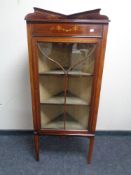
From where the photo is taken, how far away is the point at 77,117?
4.84 feet

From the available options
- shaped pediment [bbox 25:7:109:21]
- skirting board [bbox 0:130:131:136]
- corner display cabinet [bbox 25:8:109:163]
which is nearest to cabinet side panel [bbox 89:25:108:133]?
corner display cabinet [bbox 25:8:109:163]

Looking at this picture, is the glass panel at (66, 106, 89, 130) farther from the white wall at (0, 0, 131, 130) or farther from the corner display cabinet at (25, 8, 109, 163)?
the white wall at (0, 0, 131, 130)

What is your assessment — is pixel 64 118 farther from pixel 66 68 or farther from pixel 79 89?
pixel 66 68

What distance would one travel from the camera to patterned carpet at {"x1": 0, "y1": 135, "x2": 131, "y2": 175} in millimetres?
1479

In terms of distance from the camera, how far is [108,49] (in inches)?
61.2

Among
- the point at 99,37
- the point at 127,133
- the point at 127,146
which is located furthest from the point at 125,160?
the point at 99,37

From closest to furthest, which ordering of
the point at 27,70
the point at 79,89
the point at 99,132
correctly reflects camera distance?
1. the point at 79,89
2. the point at 27,70
3. the point at 99,132

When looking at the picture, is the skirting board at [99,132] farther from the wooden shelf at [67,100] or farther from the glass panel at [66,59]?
the glass panel at [66,59]

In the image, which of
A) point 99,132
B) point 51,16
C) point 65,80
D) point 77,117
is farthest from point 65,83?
point 99,132

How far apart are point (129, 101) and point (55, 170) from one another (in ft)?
3.51

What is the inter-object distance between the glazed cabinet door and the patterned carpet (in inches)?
15.7

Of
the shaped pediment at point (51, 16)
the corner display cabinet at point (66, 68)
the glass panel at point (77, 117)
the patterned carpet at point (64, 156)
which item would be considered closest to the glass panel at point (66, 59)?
the corner display cabinet at point (66, 68)

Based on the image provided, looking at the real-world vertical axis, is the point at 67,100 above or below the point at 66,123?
above

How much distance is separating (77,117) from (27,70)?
0.70 metres
